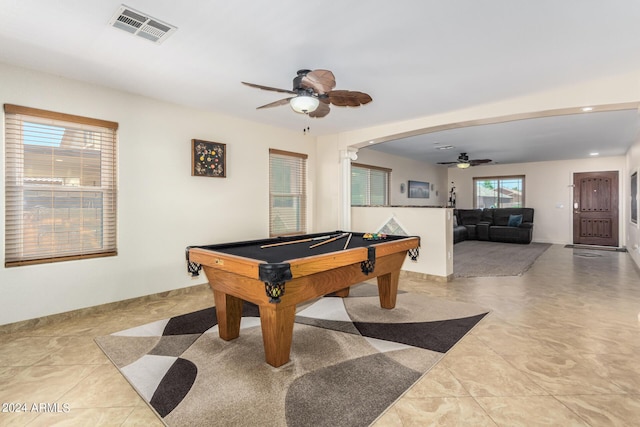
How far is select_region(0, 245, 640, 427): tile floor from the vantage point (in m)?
1.74

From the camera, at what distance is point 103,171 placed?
11.2ft

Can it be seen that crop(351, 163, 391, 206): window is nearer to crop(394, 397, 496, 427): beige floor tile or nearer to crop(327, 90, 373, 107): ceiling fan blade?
crop(327, 90, 373, 107): ceiling fan blade

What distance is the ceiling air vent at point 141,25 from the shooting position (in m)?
2.08

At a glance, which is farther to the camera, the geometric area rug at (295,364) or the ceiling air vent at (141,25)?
the ceiling air vent at (141,25)

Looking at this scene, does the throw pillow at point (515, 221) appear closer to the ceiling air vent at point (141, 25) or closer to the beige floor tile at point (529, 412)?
the beige floor tile at point (529, 412)

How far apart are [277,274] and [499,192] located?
10180 millimetres

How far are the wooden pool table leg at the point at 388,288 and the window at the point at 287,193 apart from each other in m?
2.24

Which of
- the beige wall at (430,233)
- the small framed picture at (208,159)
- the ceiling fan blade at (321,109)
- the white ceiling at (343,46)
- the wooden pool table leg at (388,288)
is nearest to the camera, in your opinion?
the white ceiling at (343,46)

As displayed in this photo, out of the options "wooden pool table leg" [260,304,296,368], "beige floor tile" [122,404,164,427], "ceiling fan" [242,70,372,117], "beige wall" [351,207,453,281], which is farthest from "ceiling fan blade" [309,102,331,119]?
"beige floor tile" [122,404,164,427]

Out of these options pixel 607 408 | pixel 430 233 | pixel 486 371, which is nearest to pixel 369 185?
pixel 430 233

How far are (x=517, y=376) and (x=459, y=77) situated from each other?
2624 mm

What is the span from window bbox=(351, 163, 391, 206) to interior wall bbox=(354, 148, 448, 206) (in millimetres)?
137

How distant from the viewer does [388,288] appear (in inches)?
135

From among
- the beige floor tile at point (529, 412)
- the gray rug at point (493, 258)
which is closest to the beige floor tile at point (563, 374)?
the beige floor tile at point (529, 412)
